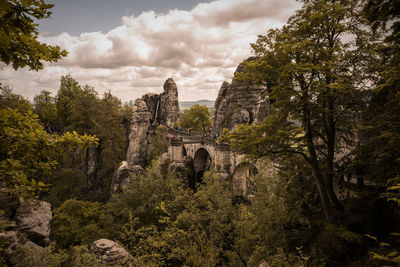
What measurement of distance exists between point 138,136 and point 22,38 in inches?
1258

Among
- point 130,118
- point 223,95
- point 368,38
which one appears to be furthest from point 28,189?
point 223,95

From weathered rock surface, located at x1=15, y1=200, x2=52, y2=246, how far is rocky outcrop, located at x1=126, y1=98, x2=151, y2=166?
63.0ft

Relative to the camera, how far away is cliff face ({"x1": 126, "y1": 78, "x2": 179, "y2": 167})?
3381 centimetres

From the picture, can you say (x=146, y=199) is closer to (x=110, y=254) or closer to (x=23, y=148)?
(x=110, y=254)

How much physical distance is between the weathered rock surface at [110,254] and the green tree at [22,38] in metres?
8.53

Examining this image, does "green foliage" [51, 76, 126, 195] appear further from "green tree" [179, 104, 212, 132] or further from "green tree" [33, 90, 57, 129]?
"green tree" [179, 104, 212, 132]

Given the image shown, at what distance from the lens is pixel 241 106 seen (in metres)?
31.7

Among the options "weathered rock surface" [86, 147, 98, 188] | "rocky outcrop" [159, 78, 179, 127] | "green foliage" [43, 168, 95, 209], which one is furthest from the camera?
"rocky outcrop" [159, 78, 179, 127]

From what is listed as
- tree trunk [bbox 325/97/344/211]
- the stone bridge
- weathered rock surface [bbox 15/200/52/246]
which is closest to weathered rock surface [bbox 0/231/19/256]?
weathered rock surface [bbox 15/200/52/246]

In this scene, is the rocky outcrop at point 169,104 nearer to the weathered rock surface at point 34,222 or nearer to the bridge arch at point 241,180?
the bridge arch at point 241,180

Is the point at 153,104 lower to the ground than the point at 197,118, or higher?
higher

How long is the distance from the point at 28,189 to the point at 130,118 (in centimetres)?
3354

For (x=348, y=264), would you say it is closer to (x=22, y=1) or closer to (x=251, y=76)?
(x=251, y=76)

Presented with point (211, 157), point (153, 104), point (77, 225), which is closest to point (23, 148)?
point (77, 225)
